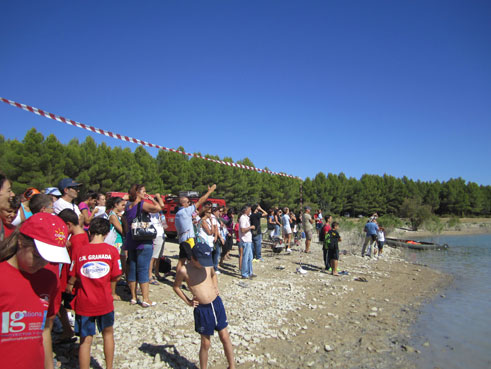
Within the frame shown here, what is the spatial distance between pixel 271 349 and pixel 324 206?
5312 centimetres

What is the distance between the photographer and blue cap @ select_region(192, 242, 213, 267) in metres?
3.67

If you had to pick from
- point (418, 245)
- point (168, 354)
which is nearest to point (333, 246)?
point (168, 354)

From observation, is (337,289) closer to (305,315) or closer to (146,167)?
(305,315)

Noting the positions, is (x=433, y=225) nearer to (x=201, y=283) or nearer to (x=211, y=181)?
(x=211, y=181)

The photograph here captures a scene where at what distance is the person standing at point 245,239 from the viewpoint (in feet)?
28.3

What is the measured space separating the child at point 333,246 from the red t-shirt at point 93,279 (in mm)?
7732

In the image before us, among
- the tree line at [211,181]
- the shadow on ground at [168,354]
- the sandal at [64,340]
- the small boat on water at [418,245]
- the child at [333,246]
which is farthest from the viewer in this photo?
the tree line at [211,181]

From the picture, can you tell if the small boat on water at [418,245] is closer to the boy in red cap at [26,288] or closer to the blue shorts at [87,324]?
the blue shorts at [87,324]

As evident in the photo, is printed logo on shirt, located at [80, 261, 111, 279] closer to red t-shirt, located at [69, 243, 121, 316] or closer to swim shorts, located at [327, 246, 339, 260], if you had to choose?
red t-shirt, located at [69, 243, 121, 316]

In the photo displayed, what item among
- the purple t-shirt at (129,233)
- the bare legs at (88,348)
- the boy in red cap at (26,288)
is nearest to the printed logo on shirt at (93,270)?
the bare legs at (88,348)

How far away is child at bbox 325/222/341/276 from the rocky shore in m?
0.49

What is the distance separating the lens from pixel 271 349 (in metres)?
5.07

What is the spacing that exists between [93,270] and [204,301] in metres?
1.25

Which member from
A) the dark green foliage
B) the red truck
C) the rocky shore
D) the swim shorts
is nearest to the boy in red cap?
the rocky shore
